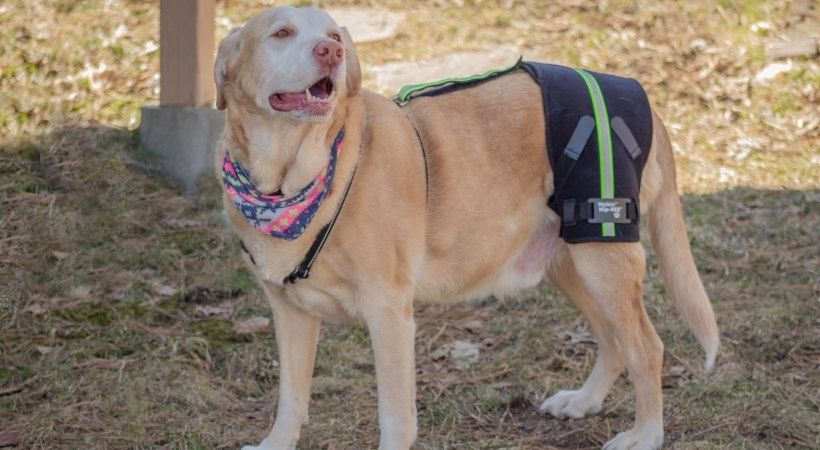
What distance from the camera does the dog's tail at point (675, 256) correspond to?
4168 millimetres

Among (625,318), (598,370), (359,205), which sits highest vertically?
(359,205)

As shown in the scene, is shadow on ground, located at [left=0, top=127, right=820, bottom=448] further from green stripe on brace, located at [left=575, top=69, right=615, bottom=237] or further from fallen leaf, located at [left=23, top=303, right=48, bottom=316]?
green stripe on brace, located at [left=575, top=69, right=615, bottom=237]

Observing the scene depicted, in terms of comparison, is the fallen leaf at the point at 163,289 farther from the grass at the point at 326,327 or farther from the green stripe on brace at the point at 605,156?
the green stripe on brace at the point at 605,156

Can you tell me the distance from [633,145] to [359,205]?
1.15 meters

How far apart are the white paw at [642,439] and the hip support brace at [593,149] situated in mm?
769

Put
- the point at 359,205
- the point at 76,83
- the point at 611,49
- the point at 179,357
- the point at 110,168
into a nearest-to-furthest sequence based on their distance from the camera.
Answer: the point at 359,205, the point at 179,357, the point at 110,168, the point at 76,83, the point at 611,49

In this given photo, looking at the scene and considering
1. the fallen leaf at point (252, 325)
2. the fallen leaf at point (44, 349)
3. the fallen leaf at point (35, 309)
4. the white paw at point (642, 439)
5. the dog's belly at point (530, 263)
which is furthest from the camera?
the fallen leaf at point (252, 325)

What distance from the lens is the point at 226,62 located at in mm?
3613

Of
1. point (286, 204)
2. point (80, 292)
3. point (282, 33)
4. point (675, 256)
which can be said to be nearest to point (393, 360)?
point (286, 204)

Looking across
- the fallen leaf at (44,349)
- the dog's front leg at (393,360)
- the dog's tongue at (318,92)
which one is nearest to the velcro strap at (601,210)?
the dog's front leg at (393,360)

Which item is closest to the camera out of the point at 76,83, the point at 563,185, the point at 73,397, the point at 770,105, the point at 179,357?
the point at 563,185

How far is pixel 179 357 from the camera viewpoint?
474 cm

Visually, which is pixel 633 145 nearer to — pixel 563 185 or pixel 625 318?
pixel 563 185

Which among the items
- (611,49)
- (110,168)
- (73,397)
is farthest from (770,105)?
(73,397)
